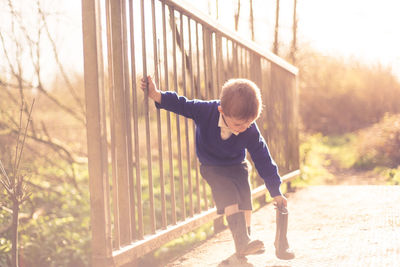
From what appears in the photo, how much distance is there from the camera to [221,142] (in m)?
2.61

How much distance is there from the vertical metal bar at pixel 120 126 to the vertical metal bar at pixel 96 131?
20 cm

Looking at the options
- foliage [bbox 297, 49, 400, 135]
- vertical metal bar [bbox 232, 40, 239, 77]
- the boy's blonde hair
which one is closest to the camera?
the boy's blonde hair

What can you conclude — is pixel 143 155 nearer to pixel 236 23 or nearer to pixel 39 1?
pixel 236 23

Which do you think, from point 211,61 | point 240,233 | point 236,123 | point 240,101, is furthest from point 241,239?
point 211,61

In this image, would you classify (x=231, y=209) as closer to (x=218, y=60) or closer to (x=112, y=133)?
(x=112, y=133)

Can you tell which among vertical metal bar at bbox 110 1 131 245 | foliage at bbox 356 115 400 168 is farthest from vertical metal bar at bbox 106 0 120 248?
foliage at bbox 356 115 400 168

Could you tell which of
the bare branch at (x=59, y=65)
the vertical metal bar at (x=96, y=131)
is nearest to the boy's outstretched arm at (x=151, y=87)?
the vertical metal bar at (x=96, y=131)

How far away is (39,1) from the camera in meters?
4.24

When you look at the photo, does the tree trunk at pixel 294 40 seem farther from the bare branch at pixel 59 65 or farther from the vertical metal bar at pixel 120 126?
the vertical metal bar at pixel 120 126

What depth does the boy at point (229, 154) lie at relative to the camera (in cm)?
248

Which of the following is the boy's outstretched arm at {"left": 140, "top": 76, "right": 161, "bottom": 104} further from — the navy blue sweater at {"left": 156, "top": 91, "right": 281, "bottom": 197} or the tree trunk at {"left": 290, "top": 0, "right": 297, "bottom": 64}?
the tree trunk at {"left": 290, "top": 0, "right": 297, "bottom": 64}

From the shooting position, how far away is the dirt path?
2643 millimetres

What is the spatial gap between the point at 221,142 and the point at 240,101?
0.34 m

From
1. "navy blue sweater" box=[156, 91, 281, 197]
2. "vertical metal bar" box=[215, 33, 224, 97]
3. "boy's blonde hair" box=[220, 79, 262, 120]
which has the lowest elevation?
"navy blue sweater" box=[156, 91, 281, 197]
